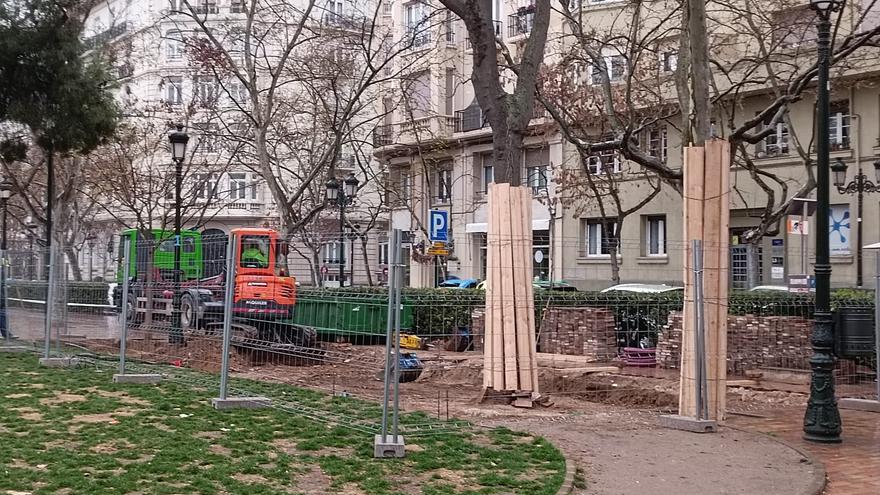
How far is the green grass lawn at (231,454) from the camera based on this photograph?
6.92 meters

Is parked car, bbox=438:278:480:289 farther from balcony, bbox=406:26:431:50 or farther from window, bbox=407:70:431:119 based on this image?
window, bbox=407:70:431:119

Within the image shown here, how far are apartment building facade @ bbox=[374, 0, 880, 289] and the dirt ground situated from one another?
5.81 m

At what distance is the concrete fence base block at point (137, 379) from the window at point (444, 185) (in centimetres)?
2754

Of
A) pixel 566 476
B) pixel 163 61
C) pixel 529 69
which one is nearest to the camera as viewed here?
pixel 566 476

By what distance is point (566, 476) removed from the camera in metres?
7.63

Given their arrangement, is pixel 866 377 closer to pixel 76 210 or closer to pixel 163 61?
pixel 76 210

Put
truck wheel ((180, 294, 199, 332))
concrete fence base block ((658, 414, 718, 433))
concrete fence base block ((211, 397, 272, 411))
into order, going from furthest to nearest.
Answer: truck wheel ((180, 294, 199, 332)), concrete fence base block ((211, 397, 272, 411)), concrete fence base block ((658, 414, 718, 433))

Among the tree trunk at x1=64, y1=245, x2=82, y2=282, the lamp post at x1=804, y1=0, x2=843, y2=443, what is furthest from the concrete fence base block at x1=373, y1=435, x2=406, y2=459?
the tree trunk at x1=64, y1=245, x2=82, y2=282

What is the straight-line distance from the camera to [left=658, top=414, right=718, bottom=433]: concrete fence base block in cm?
1015

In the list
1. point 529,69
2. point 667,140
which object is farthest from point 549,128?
point 529,69

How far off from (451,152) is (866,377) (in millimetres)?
27067

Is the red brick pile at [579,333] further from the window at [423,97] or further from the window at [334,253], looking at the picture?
the window at [423,97]

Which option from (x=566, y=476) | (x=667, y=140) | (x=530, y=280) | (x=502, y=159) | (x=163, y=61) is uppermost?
(x=163, y=61)

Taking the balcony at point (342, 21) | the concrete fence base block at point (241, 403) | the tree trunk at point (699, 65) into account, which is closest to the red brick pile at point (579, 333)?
the tree trunk at point (699, 65)
